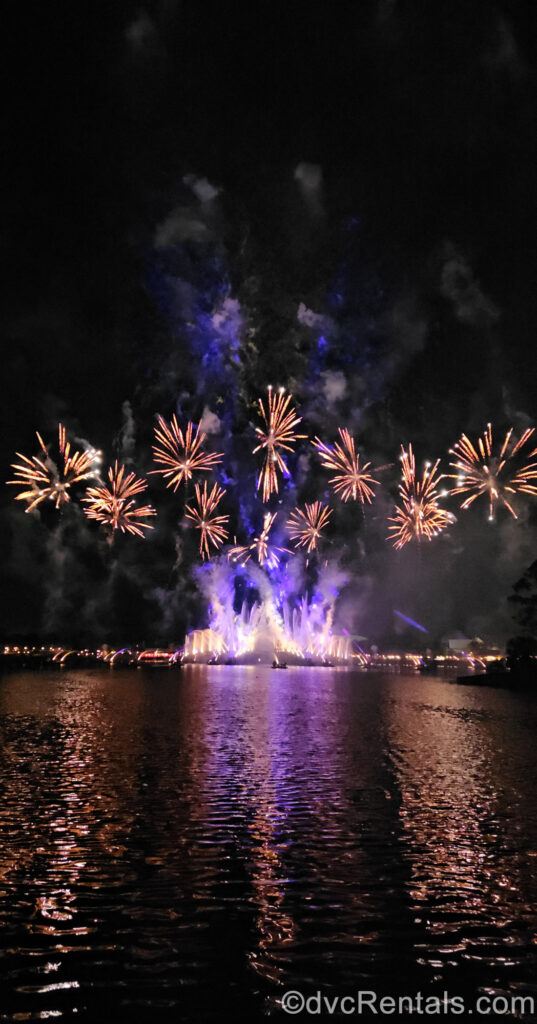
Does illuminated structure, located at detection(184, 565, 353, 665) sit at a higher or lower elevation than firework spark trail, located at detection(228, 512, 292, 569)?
lower

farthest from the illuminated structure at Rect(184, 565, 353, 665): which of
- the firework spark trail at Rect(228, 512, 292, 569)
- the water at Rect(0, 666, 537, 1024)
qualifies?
the water at Rect(0, 666, 537, 1024)

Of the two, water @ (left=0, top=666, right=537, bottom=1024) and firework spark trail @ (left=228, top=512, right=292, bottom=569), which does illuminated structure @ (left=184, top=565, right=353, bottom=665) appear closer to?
firework spark trail @ (left=228, top=512, right=292, bottom=569)

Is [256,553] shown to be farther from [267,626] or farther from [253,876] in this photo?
[253,876]

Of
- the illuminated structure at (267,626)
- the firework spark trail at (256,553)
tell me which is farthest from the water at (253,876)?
the illuminated structure at (267,626)

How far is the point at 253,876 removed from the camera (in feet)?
45.2

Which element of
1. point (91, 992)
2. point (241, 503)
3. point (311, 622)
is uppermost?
point (241, 503)

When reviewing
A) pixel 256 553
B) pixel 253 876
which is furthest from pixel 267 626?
pixel 253 876

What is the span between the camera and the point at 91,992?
352 inches

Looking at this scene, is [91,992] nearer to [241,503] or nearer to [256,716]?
[256,716]

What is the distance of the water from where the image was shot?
9.30 m

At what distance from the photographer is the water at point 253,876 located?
9297 millimetres

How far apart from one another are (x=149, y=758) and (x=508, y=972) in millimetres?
20032

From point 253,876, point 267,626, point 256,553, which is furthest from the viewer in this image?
point 267,626

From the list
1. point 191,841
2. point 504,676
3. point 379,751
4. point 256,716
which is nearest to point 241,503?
point 504,676
